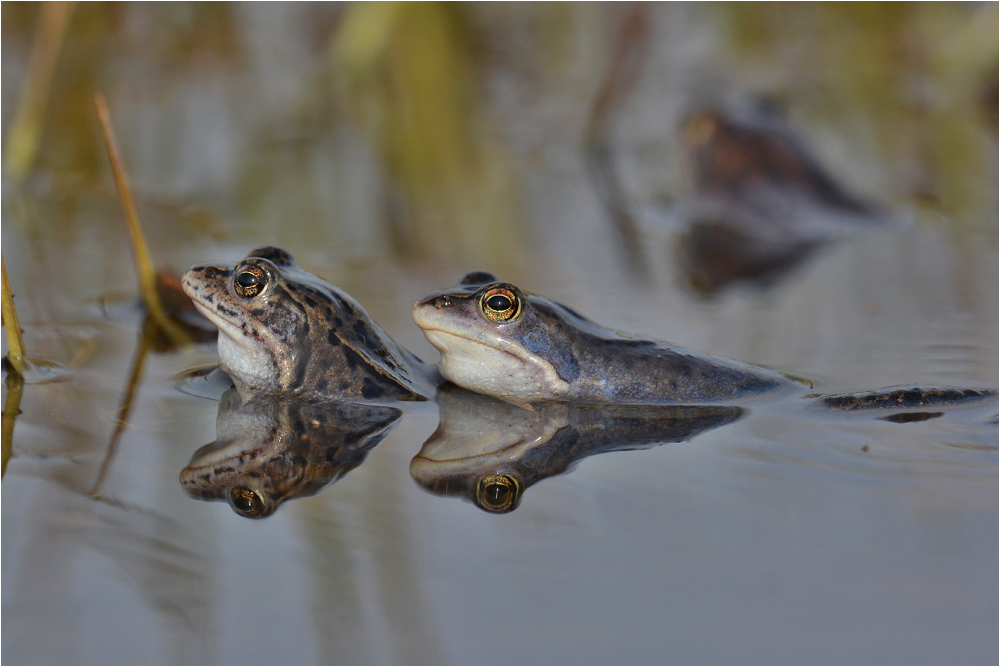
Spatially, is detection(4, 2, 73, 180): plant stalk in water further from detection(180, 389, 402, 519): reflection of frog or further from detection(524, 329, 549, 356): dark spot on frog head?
detection(524, 329, 549, 356): dark spot on frog head

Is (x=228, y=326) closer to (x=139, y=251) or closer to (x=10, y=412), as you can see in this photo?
(x=10, y=412)

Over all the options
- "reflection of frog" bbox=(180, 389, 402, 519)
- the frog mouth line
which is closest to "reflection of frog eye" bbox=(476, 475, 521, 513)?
"reflection of frog" bbox=(180, 389, 402, 519)

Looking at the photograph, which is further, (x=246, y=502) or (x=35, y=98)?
(x=35, y=98)

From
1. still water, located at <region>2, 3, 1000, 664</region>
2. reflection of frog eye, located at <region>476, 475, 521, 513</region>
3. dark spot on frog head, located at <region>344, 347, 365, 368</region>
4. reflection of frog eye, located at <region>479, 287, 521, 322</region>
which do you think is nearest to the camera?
still water, located at <region>2, 3, 1000, 664</region>

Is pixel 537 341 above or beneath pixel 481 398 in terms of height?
above

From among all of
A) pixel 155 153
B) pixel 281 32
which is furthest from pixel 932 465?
pixel 281 32

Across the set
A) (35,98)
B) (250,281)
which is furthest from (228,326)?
(35,98)

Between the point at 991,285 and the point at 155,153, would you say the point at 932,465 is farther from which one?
the point at 155,153
